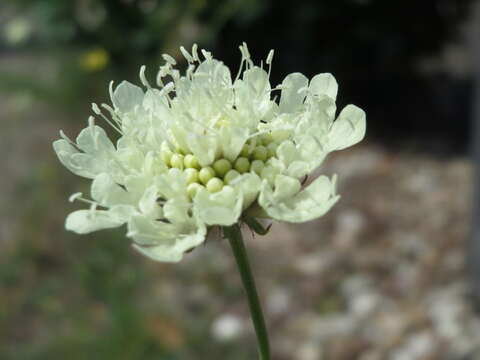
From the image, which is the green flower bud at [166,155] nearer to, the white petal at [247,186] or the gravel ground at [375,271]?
the white petal at [247,186]

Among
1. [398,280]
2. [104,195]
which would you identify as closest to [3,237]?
[398,280]

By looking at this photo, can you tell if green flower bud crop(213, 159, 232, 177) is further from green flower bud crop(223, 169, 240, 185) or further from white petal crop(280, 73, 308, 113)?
white petal crop(280, 73, 308, 113)

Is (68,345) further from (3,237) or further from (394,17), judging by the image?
(394,17)

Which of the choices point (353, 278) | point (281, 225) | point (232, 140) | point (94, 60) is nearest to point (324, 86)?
point (232, 140)

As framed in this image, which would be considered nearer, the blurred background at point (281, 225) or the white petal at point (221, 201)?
the white petal at point (221, 201)

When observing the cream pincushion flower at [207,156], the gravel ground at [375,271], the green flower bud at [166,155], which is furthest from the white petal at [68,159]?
the gravel ground at [375,271]

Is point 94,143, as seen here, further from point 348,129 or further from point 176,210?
point 348,129
